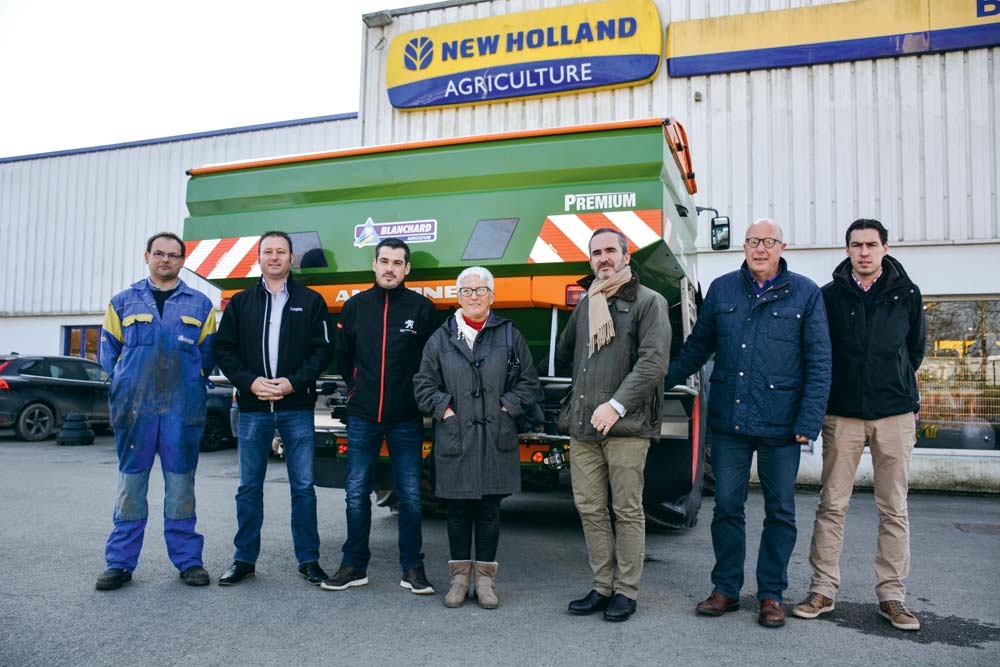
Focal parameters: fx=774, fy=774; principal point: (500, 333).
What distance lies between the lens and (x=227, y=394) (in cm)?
1207

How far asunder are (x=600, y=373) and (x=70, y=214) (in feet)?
54.9

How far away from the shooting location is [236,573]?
4.26 metres

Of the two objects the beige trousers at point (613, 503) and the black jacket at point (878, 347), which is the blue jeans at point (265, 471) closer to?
the beige trousers at point (613, 503)

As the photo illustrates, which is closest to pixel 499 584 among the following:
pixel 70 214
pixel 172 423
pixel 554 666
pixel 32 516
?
pixel 554 666

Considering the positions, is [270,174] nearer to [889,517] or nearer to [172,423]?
[172,423]

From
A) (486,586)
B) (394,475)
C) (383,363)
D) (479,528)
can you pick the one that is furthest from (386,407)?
(486,586)

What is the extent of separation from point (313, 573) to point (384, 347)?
4.37 feet

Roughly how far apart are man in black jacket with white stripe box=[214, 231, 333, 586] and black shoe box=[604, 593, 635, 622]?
161cm

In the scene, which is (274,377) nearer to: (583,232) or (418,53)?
(583,232)

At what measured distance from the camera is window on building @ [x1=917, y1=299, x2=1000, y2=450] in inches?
352

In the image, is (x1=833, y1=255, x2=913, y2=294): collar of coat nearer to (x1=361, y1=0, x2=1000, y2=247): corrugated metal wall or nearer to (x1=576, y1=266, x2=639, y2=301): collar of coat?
(x1=576, y1=266, x2=639, y2=301): collar of coat

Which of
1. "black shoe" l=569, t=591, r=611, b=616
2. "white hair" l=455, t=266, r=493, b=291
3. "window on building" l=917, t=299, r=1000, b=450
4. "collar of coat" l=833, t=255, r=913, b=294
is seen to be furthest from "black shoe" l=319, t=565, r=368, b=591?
"window on building" l=917, t=299, r=1000, b=450

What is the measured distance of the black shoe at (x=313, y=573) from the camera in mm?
4289

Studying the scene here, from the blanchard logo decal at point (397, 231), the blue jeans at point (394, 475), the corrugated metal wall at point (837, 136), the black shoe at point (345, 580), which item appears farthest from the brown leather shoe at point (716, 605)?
the corrugated metal wall at point (837, 136)
